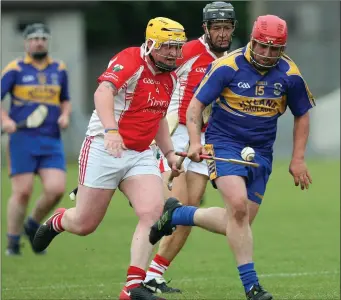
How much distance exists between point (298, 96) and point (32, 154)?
213 inches

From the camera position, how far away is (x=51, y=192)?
1348 centimetres

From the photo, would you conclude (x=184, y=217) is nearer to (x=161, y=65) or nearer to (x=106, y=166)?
(x=106, y=166)

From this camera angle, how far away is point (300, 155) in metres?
9.02

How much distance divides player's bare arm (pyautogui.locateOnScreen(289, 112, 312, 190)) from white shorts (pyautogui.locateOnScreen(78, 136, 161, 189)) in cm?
115

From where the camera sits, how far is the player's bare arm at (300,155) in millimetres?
9016

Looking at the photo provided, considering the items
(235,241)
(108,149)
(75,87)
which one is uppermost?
(108,149)

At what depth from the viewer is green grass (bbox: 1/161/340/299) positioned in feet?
34.2

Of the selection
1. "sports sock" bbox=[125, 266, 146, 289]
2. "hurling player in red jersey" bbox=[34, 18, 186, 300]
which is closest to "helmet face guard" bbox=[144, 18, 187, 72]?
"hurling player in red jersey" bbox=[34, 18, 186, 300]

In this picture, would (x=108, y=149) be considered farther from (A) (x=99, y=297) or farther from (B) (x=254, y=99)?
(A) (x=99, y=297)

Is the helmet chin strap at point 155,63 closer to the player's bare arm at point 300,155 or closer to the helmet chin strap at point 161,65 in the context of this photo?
the helmet chin strap at point 161,65

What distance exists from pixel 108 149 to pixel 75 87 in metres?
30.0

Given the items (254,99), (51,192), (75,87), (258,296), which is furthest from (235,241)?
(75,87)

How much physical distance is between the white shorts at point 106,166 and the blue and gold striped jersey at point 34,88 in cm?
446

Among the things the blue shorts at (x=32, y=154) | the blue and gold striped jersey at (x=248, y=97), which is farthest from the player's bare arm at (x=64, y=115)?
the blue and gold striped jersey at (x=248, y=97)
